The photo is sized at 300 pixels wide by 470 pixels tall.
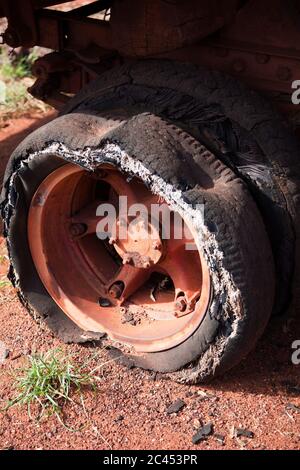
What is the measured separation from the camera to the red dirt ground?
278cm

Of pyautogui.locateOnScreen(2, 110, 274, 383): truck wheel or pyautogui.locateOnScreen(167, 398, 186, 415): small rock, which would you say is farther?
pyautogui.locateOnScreen(167, 398, 186, 415): small rock

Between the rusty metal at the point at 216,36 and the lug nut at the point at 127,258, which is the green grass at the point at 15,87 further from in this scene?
the lug nut at the point at 127,258

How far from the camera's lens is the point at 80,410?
2.93m

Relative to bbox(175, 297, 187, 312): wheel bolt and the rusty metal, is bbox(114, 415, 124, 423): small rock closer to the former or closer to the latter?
bbox(175, 297, 187, 312): wheel bolt

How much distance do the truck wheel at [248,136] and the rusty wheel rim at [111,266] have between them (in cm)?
34

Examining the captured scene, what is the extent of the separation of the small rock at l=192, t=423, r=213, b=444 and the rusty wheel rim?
358 millimetres

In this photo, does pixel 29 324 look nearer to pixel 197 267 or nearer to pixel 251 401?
pixel 197 267

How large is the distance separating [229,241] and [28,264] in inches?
42.9

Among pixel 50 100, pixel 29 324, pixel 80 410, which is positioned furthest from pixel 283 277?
pixel 50 100

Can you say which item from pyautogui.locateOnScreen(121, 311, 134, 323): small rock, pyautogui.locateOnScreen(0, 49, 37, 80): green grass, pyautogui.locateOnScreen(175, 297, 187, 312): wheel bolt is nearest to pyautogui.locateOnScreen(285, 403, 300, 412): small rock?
pyautogui.locateOnScreen(175, 297, 187, 312): wheel bolt

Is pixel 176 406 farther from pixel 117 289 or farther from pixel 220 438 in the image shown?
pixel 117 289

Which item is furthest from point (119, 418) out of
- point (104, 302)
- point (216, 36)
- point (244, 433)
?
point (216, 36)

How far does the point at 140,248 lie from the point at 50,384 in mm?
676

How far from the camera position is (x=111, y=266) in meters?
3.44
